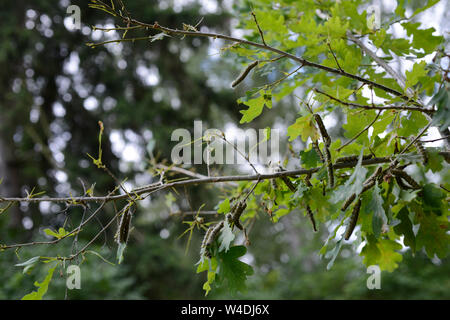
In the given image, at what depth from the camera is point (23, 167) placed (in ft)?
17.6

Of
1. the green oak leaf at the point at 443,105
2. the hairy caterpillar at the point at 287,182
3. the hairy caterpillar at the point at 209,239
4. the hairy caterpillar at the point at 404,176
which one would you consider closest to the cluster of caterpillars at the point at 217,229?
the hairy caterpillar at the point at 209,239

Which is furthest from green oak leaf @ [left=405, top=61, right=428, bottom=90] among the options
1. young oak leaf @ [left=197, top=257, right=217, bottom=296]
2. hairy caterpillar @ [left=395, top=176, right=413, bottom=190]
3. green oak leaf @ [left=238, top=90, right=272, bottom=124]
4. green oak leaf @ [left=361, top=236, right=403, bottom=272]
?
young oak leaf @ [left=197, top=257, right=217, bottom=296]

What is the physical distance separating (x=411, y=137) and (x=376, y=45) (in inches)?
15.9

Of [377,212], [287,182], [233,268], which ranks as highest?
[287,182]

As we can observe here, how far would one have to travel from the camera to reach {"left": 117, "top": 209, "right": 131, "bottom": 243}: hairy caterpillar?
3.05 feet

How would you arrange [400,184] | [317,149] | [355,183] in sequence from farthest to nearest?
[317,149] → [400,184] → [355,183]

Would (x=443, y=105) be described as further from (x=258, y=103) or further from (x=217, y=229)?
(x=217, y=229)

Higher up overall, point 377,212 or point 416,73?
point 416,73

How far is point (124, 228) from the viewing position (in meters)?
0.93

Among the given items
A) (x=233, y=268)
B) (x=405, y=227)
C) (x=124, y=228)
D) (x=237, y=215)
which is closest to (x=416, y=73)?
(x=405, y=227)

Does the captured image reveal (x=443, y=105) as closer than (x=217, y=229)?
Yes

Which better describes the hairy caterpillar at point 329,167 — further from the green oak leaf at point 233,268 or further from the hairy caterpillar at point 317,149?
the green oak leaf at point 233,268
